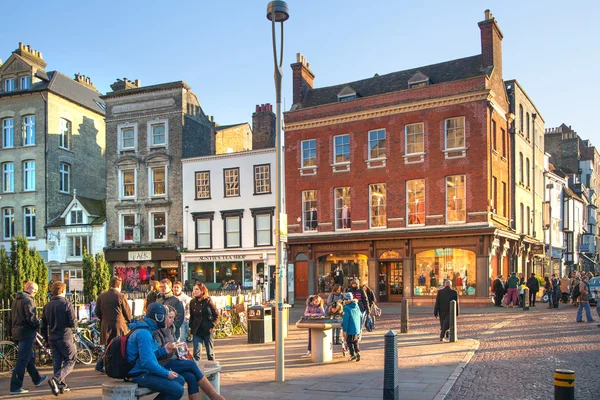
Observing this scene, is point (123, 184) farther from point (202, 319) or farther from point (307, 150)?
point (202, 319)

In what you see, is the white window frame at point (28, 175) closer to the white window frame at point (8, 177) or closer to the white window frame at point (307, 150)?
the white window frame at point (8, 177)

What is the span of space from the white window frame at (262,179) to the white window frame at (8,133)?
17660mm

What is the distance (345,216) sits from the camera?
105ft

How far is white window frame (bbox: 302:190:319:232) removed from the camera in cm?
3272

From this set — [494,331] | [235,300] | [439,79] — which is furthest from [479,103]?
[235,300]

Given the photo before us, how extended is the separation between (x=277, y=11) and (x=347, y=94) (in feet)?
77.3

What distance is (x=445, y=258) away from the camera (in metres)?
29.1

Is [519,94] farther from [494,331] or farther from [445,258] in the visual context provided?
[494,331]

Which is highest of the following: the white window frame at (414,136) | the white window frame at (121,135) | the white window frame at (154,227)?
the white window frame at (121,135)

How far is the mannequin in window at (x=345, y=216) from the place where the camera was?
31780 mm

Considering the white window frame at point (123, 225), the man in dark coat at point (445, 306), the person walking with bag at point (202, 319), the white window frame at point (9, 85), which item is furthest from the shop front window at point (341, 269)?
the white window frame at point (9, 85)

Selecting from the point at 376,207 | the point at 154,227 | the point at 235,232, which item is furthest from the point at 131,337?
the point at 154,227

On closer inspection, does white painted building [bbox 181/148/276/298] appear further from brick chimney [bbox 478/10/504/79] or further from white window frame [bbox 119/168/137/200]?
brick chimney [bbox 478/10/504/79]

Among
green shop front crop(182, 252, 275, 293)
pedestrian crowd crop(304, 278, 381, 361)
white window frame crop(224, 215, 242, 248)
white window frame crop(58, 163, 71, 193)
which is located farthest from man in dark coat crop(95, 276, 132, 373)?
white window frame crop(58, 163, 71, 193)
